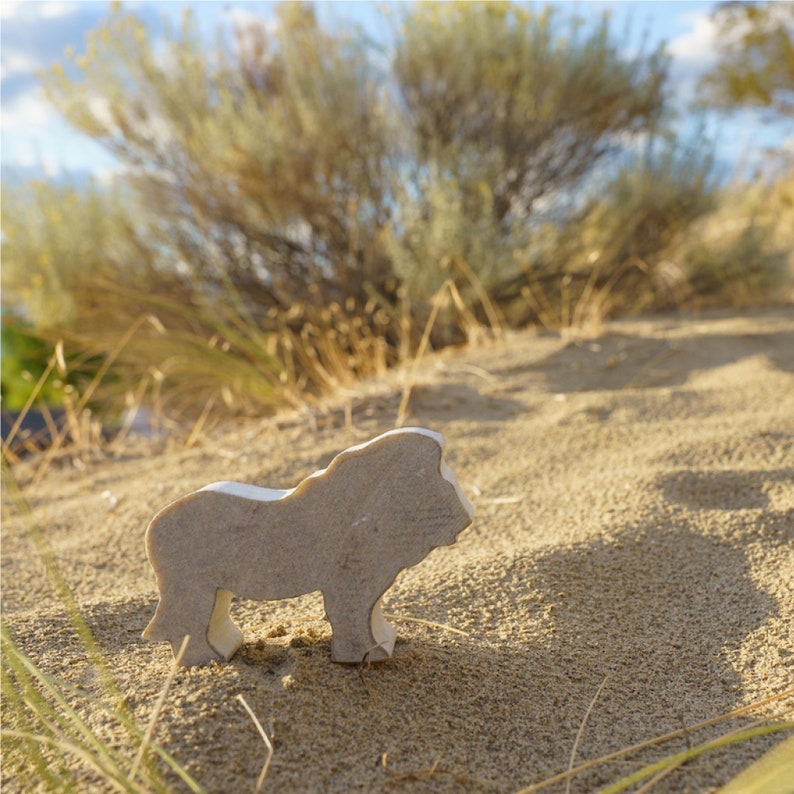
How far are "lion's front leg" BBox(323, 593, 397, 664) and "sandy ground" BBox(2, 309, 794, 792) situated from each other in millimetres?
28

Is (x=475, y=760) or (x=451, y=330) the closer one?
(x=475, y=760)

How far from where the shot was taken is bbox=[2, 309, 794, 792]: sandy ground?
95 centimetres

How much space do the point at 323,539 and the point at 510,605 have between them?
0.44 metres

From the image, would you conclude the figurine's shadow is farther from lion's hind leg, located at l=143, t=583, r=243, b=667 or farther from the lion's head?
the lion's head

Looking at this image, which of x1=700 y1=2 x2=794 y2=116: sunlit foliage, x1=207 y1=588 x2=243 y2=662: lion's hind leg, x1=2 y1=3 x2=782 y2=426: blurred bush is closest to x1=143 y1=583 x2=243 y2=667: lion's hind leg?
x1=207 y1=588 x2=243 y2=662: lion's hind leg

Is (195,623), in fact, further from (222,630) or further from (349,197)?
(349,197)

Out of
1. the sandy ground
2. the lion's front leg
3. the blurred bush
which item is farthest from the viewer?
the blurred bush

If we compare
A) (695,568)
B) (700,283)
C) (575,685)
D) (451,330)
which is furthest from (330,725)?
(700,283)

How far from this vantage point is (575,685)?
43.7 inches

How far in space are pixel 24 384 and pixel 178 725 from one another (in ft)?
13.8

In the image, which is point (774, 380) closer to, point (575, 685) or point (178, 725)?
point (575, 685)

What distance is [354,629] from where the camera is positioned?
1.06 meters

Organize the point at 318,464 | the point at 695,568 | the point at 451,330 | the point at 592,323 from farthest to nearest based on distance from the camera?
the point at 451,330 < the point at 592,323 < the point at 318,464 < the point at 695,568

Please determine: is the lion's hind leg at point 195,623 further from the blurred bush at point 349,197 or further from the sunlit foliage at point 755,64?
the sunlit foliage at point 755,64
